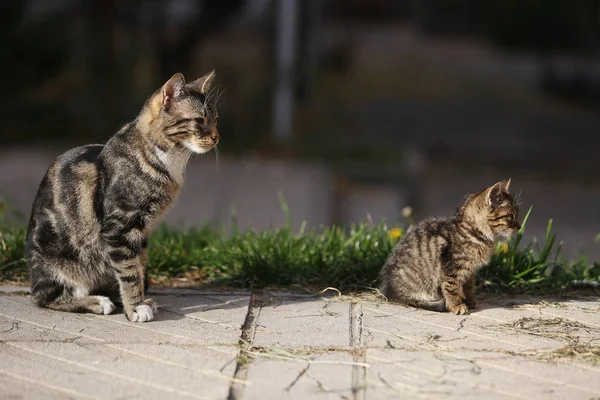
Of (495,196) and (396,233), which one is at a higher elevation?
(495,196)

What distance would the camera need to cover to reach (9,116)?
12.3m

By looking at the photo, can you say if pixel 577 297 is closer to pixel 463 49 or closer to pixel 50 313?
pixel 50 313

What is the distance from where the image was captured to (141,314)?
14.4 ft

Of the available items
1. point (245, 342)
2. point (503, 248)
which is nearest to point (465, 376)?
point (245, 342)

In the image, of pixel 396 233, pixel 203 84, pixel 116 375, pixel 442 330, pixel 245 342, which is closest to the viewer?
pixel 116 375

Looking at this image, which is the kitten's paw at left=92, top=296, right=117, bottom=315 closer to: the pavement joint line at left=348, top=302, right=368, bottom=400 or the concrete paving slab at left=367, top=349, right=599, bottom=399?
the pavement joint line at left=348, top=302, right=368, bottom=400

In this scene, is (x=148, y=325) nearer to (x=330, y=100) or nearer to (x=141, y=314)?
(x=141, y=314)

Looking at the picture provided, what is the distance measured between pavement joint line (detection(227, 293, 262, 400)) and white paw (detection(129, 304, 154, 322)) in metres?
0.48

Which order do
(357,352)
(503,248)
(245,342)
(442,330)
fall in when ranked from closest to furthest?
(357,352) < (245,342) < (442,330) < (503,248)

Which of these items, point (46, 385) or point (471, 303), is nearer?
point (46, 385)

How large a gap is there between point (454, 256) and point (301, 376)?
4.42ft

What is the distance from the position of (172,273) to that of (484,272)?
75.1 inches

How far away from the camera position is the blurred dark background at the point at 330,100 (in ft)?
35.0

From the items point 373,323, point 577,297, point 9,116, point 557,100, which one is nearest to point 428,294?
point 373,323
